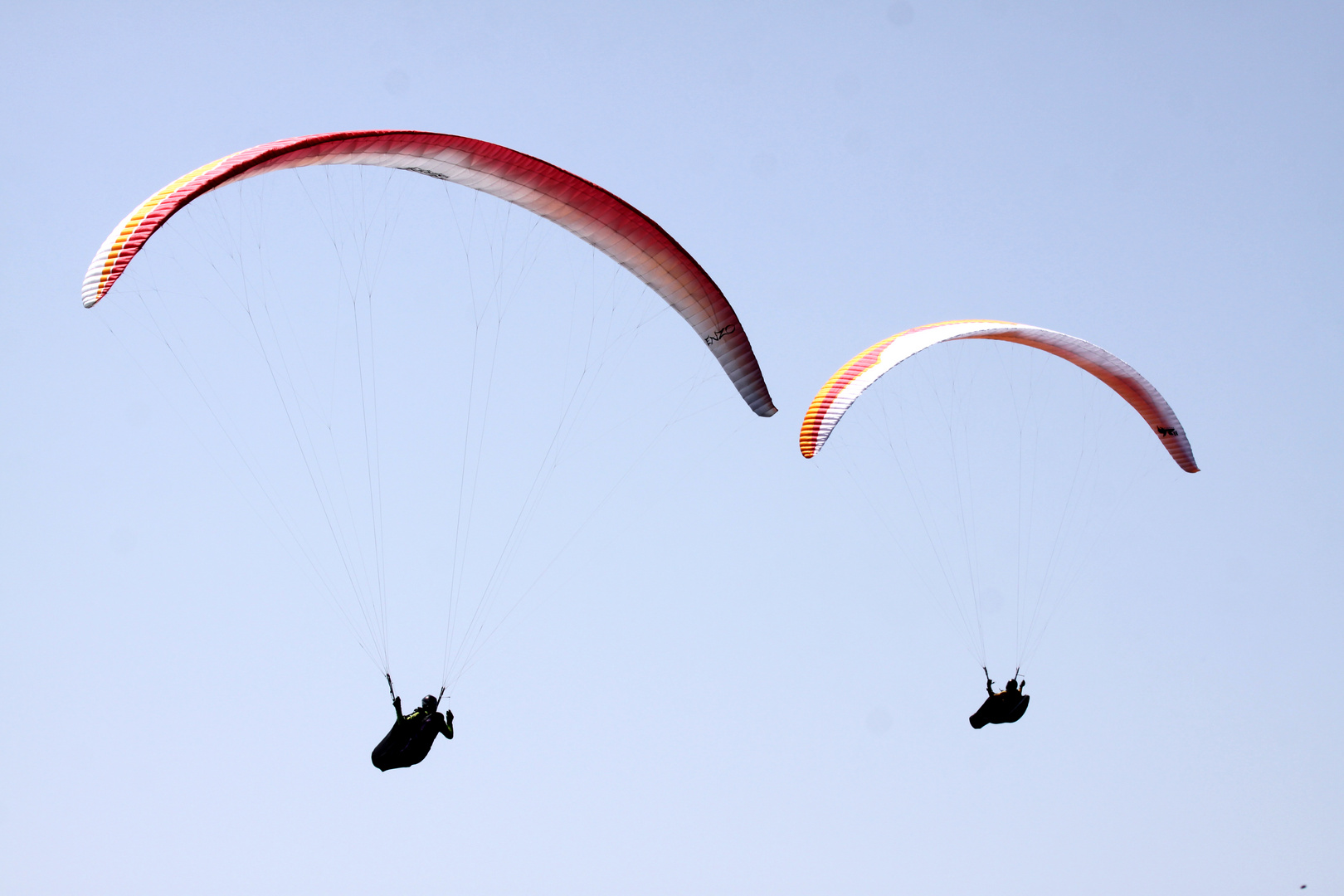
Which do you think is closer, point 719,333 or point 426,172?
point 426,172

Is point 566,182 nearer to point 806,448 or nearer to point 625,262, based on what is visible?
Answer: point 625,262

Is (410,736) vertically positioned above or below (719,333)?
below

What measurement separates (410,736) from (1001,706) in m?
11.9

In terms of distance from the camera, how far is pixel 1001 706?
32.4 metres

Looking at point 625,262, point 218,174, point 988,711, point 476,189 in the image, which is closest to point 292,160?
point 218,174

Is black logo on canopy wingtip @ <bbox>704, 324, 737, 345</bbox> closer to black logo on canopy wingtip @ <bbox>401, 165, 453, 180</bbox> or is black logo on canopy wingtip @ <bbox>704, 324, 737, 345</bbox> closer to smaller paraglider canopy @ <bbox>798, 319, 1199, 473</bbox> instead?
smaller paraglider canopy @ <bbox>798, 319, 1199, 473</bbox>

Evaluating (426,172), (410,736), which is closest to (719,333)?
(426,172)

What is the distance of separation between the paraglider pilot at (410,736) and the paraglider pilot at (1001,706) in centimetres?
1069

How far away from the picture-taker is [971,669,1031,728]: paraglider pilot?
3222cm

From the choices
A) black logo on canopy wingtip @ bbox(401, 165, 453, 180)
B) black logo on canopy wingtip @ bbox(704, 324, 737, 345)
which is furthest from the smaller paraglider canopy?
black logo on canopy wingtip @ bbox(401, 165, 453, 180)

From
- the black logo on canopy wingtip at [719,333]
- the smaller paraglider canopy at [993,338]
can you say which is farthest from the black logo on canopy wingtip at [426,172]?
the smaller paraglider canopy at [993,338]

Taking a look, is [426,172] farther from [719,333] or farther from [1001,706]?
[1001,706]

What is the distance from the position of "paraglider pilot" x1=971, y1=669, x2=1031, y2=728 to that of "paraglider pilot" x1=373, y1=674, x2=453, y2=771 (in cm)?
1069

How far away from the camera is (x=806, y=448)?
28578 mm
